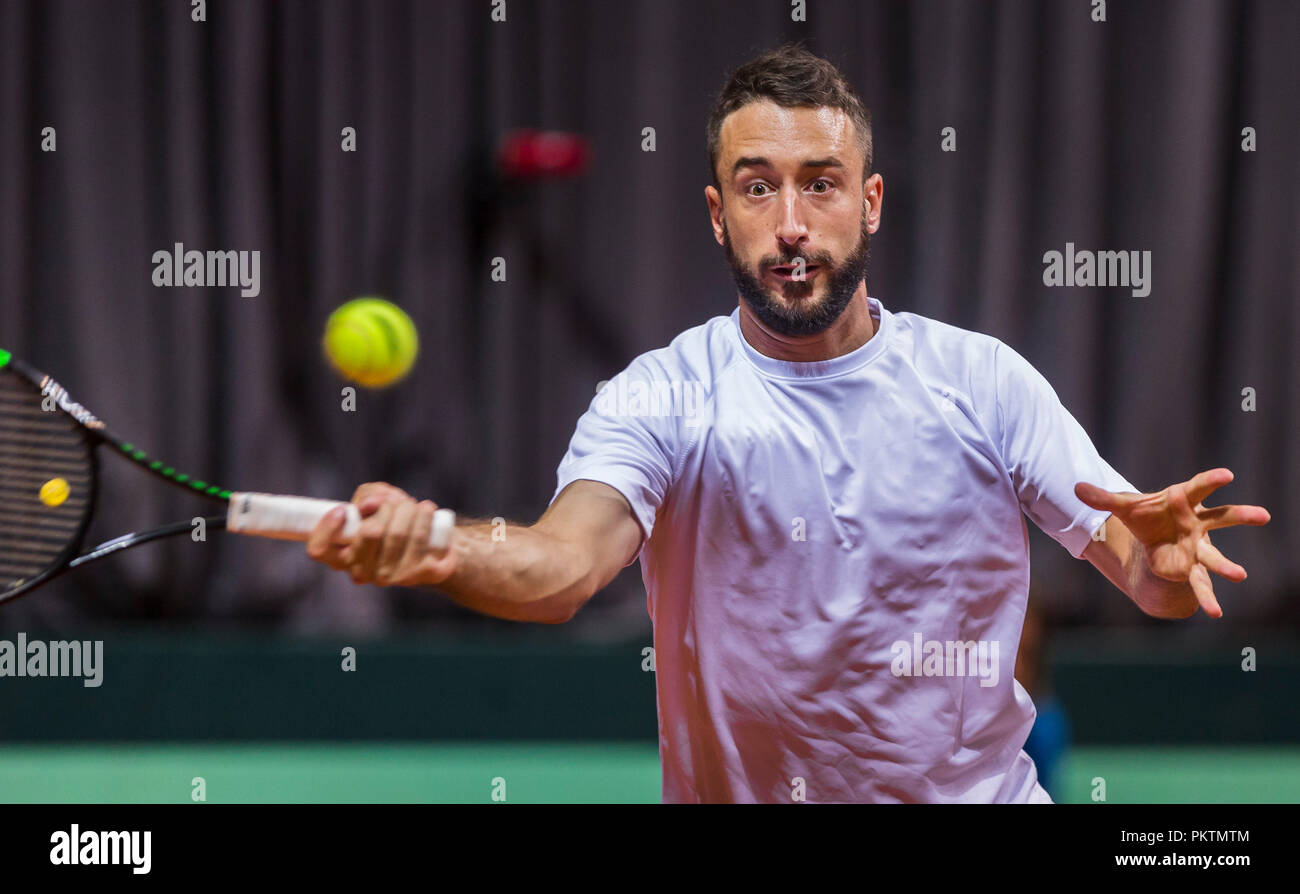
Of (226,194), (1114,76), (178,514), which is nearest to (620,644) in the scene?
(178,514)

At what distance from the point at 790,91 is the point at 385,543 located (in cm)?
87

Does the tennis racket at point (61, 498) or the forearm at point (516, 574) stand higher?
the tennis racket at point (61, 498)

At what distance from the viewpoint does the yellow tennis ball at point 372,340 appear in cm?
268

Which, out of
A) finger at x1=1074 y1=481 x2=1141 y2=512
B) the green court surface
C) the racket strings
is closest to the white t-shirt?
finger at x1=1074 y1=481 x2=1141 y2=512

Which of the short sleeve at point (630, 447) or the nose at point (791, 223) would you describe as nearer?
the short sleeve at point (630, 447)

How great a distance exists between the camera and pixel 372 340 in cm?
272

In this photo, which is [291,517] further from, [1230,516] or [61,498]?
[1230,516]

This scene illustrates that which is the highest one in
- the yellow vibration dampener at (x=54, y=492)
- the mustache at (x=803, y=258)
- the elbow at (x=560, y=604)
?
the mustache at (x=803, y=258)

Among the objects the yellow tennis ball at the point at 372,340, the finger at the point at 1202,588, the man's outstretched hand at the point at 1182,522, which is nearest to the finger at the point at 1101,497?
the man's outstretched hand at the point at 1182,522

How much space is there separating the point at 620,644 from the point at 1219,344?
1605 mm

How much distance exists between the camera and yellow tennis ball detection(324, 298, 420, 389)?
268 centimetres

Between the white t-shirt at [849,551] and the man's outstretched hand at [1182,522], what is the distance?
0.44ft

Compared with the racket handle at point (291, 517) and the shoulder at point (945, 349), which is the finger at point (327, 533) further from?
the shoulder at point (945, 349)

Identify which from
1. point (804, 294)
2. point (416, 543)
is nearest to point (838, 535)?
point (804, 294)
